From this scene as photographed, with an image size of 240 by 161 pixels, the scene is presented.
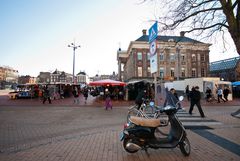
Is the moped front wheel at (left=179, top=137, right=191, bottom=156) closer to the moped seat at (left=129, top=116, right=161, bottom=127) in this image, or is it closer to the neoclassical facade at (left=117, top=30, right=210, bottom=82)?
the moped seat at (left=129, top=116, right=161, bottom=127)

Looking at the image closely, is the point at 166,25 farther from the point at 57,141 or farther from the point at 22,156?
the point at 22,156

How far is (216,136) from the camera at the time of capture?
25.0 feet

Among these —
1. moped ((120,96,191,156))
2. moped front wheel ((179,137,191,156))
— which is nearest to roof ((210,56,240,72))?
moped front wheel ((179,137,191,156))

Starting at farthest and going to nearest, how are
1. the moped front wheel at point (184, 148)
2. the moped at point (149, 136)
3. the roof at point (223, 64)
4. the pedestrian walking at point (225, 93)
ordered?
the roof at point (223, 64), the pedestrian walking at point (225, 93), the moped front wheel at point (184, 148), the moped at point (149, 136)

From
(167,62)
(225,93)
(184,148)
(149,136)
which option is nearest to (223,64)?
(167,62)

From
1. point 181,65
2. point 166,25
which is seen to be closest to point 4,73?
point 181,65

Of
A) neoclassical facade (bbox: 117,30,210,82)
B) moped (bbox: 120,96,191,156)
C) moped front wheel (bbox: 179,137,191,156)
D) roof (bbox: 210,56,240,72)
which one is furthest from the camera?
roof (bbox: 210,56,240,72)

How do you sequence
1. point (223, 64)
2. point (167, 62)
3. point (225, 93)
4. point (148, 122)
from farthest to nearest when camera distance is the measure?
point (223, 64), point (167, 62), point (225, 93), point (148, 122)

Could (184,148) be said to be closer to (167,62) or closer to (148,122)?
(148,122)

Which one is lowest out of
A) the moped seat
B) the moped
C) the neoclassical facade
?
the moped

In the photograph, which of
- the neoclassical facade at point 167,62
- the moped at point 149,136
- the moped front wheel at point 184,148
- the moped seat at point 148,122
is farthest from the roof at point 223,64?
the moped seat at point 148,122

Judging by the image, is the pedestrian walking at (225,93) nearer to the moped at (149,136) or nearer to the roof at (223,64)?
the moped at (149,136)

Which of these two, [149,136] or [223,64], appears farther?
[223,64]

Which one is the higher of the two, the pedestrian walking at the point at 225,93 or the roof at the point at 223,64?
the roof at the point at 223,64
